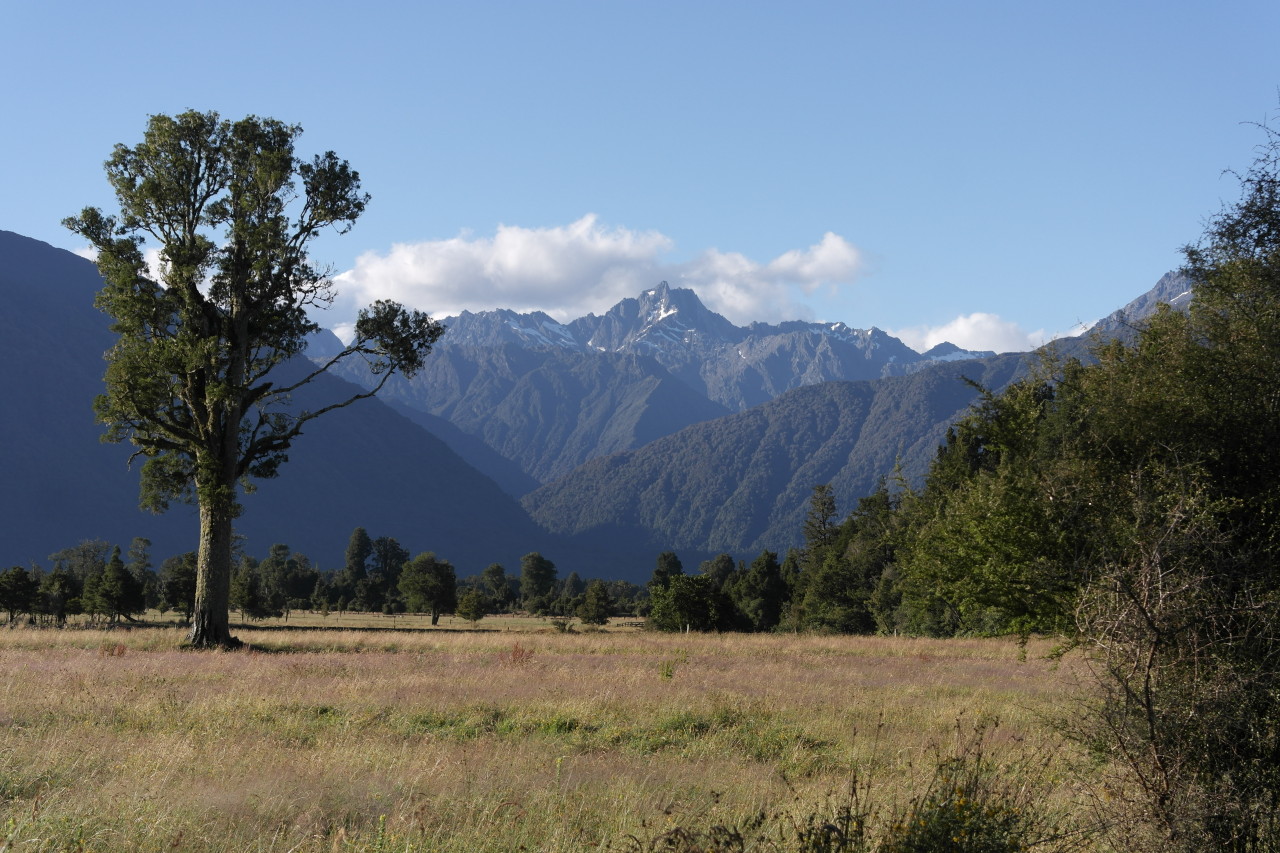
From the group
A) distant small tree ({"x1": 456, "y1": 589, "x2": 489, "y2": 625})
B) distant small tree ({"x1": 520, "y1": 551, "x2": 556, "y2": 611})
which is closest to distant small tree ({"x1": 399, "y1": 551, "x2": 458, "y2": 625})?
distant small tree ({"x1": 456, "y1": 589, "x2": 489, "y2": 625})

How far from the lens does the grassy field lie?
7.23 m

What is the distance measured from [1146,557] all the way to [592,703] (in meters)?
8.91

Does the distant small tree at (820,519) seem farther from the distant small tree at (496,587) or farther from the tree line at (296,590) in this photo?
the distant small tree at (496,587)

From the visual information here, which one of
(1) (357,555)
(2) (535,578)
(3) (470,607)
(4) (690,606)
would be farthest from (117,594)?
(1) (357,555)

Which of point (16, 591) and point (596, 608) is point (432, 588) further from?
point (16, 591)

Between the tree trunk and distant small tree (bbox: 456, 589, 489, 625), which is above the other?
the tree trunk

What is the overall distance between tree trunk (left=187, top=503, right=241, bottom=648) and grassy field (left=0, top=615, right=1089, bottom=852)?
3.75ft

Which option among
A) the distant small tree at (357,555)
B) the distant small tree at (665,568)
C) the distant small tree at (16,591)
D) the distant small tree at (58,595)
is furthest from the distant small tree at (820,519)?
the distant small tree at (16,591)

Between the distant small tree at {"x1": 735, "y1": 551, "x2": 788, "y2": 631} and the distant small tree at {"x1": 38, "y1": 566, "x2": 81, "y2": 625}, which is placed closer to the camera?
the distant small tree at {"x1": 38, "y1": 566, "x2": 81, "y2": 625}

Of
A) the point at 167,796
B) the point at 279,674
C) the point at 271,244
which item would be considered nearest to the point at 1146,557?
the point at 167,796

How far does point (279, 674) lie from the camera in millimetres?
17719

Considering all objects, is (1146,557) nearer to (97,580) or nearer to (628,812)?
(628,812)

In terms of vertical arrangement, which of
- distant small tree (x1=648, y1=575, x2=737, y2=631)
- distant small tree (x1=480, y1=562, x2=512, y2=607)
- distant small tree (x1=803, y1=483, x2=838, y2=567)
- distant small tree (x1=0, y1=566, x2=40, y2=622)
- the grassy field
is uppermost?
distant small tree (x1=803, y1=483, x2=838, y2=567)

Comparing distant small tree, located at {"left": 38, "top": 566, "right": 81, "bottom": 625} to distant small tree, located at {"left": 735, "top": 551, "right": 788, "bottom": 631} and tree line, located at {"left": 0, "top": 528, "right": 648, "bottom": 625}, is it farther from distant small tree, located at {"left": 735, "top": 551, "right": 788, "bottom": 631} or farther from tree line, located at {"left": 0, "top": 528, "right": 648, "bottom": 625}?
distant small tree, located at {"left": 735, "top": 551, "right": 788, "bottom": 631}
